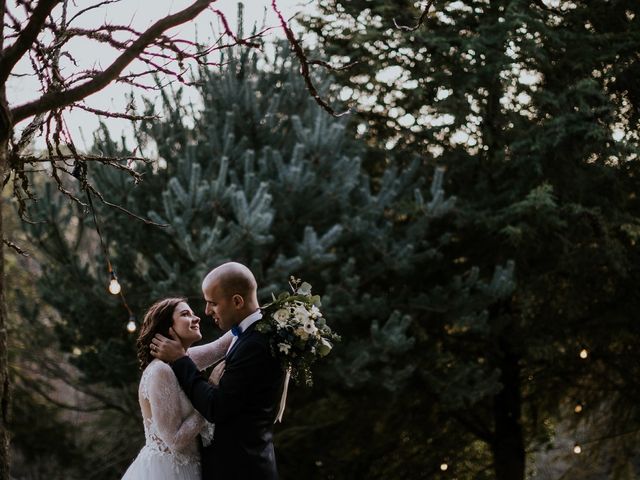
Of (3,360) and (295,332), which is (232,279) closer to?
(295,332)

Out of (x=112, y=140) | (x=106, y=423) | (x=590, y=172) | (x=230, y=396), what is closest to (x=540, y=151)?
(x=590, y=172)

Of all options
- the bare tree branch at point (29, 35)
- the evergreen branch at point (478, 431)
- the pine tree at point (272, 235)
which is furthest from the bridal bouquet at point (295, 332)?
the evergreen branch at point (478, 431)

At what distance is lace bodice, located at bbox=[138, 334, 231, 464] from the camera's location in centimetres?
352

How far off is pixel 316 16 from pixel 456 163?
2.52 metres

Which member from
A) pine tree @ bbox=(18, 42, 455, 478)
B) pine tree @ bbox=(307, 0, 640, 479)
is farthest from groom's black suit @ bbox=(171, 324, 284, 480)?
pine tree @ bbox=(307, 0, 640, 479)

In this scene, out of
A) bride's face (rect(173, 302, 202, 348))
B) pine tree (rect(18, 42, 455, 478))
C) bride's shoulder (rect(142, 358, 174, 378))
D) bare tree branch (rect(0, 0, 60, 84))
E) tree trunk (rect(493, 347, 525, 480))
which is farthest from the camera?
tree trunk (rect(493, 347, 525, 480))

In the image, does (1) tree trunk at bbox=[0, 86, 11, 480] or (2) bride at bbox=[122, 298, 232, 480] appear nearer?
(1) tree trunk at bbox=[0, 86, 11, 480]

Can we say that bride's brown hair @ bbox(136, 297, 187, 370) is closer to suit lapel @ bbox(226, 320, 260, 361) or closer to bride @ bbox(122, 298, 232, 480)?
bride @ bbox(122, 298, 232, 480)

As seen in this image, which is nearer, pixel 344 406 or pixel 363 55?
pixel 344 406

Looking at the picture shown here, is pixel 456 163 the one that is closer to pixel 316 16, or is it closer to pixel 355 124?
pixel 355 124

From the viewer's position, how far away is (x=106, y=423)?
12672 millimetres

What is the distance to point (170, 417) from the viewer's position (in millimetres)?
3525

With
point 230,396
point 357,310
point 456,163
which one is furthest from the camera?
point 456,163

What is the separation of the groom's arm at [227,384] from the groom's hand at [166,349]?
0.08 feet
